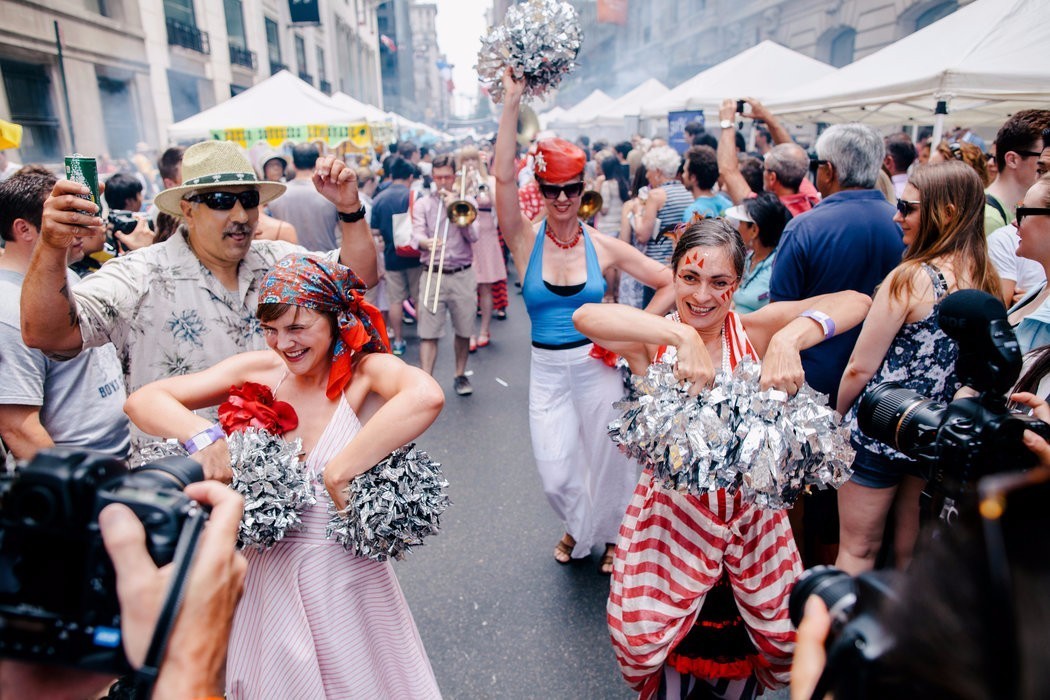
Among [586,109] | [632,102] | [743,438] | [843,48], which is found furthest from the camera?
[586,109]

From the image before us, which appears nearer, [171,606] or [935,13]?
[171,606]

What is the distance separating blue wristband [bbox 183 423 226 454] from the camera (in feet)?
6.25

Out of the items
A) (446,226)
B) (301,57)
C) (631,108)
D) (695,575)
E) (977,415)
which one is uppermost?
(301,57)

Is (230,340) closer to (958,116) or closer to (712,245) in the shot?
(712,245)

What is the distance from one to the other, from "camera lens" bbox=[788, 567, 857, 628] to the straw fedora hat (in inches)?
98.9

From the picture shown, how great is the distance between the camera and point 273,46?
27359mm

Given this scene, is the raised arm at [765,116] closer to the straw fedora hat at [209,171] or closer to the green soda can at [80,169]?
the straw fedora hat at [209,171]

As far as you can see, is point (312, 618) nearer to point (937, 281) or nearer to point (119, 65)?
point (937, 281)

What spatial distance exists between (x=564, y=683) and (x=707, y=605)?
3.41 ft

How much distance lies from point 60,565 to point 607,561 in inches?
126

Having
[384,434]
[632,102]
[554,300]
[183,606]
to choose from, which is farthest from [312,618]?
[632,102]

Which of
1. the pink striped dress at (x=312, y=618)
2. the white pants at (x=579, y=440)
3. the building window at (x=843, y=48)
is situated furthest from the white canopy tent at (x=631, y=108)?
the pink striped dress at (x=312, y=618)

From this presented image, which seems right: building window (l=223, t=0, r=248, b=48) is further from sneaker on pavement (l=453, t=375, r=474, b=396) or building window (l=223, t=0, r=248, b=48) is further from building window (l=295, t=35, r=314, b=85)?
sneaker on pavement (l=453, t=375, r=474, b=396)

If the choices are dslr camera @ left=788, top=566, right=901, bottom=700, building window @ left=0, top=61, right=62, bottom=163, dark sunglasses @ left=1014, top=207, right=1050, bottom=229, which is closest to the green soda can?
dslr camera @ left=788, top=566, right=901, bottom=700
